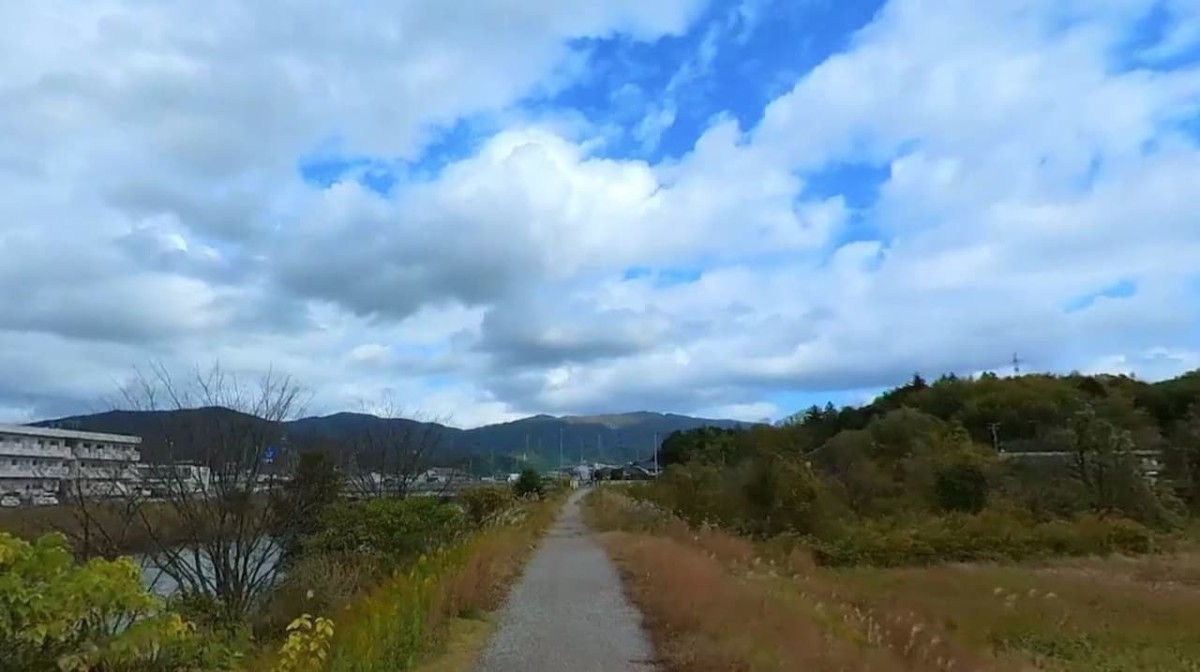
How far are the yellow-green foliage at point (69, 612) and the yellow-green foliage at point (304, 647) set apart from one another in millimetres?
1013

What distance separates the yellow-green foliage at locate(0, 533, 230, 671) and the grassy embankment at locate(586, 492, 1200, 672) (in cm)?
525

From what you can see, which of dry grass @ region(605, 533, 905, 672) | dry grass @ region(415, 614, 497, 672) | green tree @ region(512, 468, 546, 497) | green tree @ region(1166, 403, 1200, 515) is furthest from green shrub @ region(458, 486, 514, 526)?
green tree @ region(1166, 403, 1200, 515)

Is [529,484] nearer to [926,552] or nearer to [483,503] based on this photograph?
[483,503]

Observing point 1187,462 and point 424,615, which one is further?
point 1187,462

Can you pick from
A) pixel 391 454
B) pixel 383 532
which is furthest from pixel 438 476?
pixel 383 532

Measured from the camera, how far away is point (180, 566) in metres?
21.9

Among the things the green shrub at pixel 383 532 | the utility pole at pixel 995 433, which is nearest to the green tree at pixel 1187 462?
the utility pole at pixel 995 433

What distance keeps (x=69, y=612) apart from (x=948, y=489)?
40.1 m

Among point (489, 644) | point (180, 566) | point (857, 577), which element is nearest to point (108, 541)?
point (180, 566)

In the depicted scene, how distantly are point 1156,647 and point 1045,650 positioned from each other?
6.34ft

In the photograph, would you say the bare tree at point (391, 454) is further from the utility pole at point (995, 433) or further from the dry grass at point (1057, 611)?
the utility pole at point (995, 433)

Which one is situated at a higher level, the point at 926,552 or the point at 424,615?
the point at 424,615

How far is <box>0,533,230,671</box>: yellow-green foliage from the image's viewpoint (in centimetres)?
443

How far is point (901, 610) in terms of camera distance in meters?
17.6
